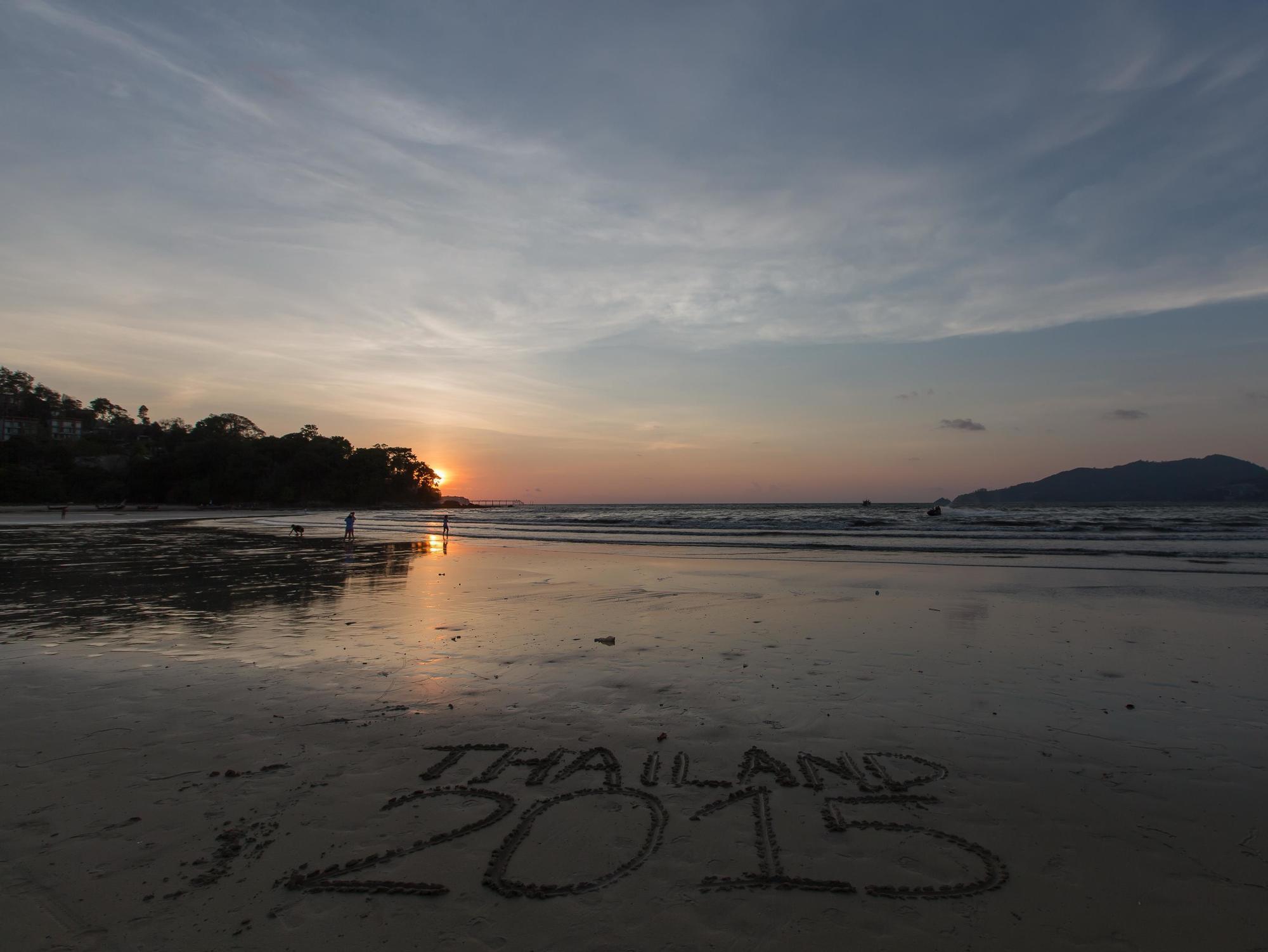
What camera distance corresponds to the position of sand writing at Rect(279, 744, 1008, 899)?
369 cm

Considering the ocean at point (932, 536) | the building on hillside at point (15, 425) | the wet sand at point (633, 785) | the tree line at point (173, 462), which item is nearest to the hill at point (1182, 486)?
the ocean at point (932, 536)

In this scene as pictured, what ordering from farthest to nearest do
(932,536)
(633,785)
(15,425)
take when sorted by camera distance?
(15,425) → (932,536) → (633,785)

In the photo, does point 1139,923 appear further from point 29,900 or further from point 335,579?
point 335,579

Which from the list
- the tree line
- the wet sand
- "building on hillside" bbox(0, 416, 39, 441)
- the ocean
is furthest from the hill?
"building on hillside" bbox(0, 416, 39, 441)

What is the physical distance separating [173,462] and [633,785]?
14607 cm

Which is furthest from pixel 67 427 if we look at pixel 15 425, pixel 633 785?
pixel 633 785

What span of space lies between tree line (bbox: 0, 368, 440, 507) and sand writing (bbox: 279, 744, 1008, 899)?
12007 cm

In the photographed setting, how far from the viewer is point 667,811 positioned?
455cm

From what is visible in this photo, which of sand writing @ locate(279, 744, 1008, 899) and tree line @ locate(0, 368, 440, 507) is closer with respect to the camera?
sand writing @ locate(279, 744, 1008, 899)

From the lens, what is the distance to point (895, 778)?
16.7 feet

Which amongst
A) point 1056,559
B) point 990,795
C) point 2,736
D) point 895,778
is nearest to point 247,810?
point 2,736

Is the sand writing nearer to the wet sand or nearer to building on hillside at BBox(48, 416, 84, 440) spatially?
the wet sand

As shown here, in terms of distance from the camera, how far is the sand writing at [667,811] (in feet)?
12.1

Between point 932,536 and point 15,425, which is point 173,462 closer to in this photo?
point 15,425
